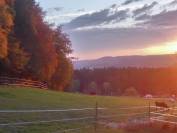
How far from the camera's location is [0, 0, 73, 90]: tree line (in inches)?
2501

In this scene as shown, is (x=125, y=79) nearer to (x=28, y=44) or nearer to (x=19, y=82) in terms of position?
(x=28, y=44)

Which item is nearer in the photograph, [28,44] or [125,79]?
[28,44]

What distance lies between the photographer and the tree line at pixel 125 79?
16825 cm

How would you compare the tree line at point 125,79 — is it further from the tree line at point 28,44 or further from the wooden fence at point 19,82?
the wooden fence at point 19,82

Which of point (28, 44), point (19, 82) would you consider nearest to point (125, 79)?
point (28, 44)

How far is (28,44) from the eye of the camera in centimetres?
6994

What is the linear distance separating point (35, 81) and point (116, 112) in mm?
29432

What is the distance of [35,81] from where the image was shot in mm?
69938

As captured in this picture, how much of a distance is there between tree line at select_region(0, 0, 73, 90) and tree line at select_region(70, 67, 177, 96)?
8774 cm

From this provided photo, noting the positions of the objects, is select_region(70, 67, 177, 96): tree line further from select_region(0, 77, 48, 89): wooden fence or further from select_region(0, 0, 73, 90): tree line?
select_region(0, 77, 48, 89): wooden fence

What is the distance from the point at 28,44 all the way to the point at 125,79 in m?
112

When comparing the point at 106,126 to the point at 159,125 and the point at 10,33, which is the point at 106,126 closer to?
the point at 159,125

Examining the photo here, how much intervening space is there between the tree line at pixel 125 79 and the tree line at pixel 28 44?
87744 millimetres

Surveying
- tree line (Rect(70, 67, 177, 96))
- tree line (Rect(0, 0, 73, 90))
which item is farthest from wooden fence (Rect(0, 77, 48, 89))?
tree line (Rect(70, 67, 177, 96))
